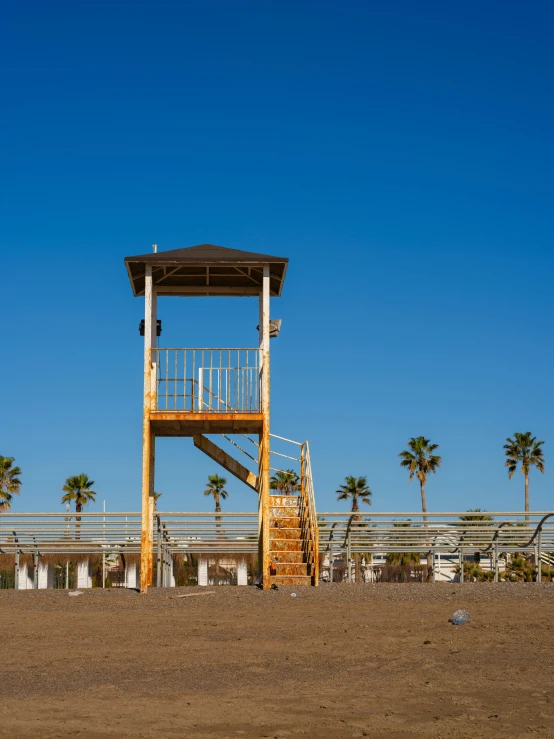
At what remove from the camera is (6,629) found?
10.8 metres

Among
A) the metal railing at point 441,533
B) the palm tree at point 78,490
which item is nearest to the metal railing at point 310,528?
the metal railing at point 441,533

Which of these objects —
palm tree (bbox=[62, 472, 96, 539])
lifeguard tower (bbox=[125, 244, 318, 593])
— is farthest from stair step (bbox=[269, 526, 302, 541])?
palm tree (bbox=[62, 472, 96, 539])

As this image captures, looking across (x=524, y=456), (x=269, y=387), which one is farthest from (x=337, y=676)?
(x=524, y=456)

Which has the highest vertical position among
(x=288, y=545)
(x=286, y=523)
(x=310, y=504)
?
(x=310, y=504)

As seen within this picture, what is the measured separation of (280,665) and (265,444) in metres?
7.87

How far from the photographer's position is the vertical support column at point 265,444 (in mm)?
16150

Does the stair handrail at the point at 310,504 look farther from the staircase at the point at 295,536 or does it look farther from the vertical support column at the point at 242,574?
the vertical support column at the point at 242,574

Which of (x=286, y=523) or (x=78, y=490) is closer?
(x=286, y=523)

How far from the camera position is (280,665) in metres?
8.60

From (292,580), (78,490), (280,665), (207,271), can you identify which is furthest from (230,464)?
(78,490)

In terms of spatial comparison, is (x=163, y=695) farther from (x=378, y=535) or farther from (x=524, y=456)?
(x=524, y=456)

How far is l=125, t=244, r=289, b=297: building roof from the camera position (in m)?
16.7

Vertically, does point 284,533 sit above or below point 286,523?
below

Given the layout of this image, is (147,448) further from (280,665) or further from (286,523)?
(280,665)
